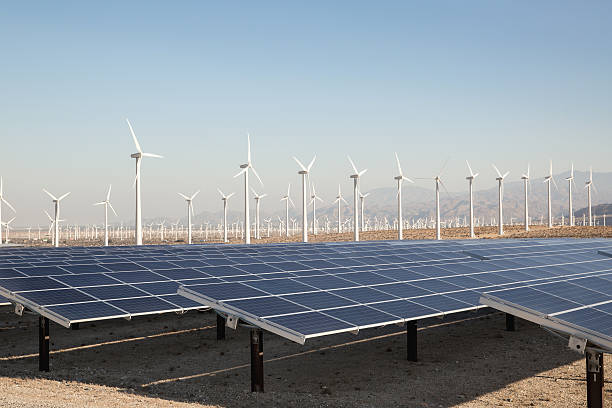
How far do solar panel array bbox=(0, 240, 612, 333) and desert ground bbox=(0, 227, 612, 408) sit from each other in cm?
310

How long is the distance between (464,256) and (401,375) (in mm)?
19858

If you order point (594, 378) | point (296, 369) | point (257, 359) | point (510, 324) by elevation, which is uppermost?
point (594, 378)

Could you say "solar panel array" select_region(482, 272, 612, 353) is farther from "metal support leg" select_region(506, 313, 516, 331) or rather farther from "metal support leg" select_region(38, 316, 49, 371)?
"metal support leg" select_region(38, 316, 49, 371)

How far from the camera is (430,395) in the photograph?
74.7 ft

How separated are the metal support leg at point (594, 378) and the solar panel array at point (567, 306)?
85 cm

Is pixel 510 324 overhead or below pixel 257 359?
below

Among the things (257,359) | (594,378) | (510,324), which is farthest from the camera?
(510,324)

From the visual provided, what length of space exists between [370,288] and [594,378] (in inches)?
457

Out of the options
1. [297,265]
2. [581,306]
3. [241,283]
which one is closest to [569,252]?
[297,265]

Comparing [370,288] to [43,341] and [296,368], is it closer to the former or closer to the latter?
[296,368]

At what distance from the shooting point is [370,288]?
1087 inches

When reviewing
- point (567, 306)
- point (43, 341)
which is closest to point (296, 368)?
point (43, 341)

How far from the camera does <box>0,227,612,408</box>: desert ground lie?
71.6 feet

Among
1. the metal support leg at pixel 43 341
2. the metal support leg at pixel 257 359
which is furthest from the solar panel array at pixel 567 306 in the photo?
the metal support leg at pixel 43 341
